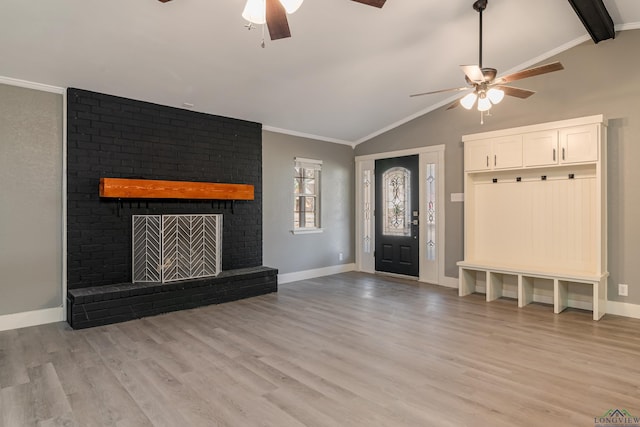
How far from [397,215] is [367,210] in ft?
2.42

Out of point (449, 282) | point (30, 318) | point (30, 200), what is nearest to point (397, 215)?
point (449, 282)

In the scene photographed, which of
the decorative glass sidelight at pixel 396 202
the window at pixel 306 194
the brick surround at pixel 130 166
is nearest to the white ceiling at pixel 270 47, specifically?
the brick surround at pixel 130 166

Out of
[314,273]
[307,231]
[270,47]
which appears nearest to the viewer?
[270,47]

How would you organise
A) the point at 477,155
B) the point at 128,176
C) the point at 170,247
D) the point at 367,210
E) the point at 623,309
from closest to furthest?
1. the point at 623,309
2. the point at 128,176
3. the point at 170,247
4. the point at 477,155
5. the point at 367,210

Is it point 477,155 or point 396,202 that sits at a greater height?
point 477,155

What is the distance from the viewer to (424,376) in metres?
2.77

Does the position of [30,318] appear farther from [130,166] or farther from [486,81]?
[486,81]

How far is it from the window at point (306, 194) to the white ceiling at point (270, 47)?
4.08 ft

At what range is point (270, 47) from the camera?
3906 mm

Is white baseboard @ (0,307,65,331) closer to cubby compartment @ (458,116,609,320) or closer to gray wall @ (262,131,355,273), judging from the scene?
gray wall @ (262,131,355,273)

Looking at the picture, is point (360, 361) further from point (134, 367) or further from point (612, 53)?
point (612, 53)

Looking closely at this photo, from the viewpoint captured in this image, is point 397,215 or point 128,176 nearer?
point 128,176

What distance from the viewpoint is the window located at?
6.53 meters

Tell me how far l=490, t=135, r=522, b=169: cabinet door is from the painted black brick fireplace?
11.6 feet
